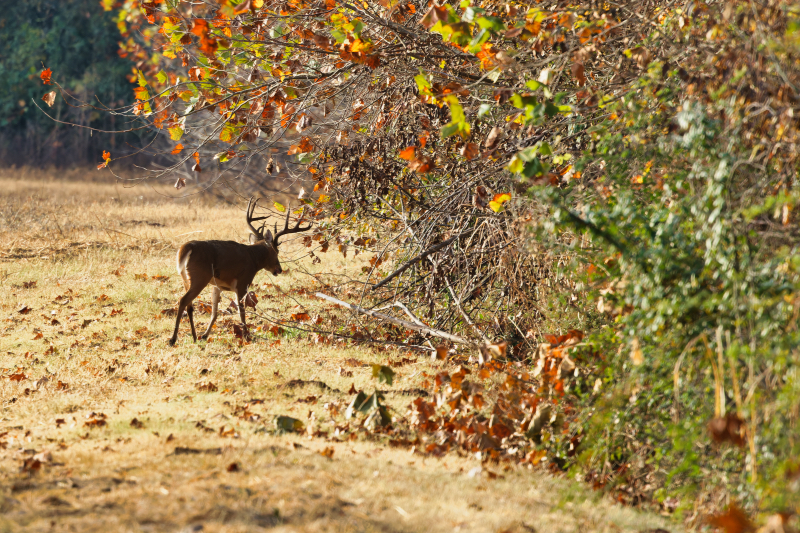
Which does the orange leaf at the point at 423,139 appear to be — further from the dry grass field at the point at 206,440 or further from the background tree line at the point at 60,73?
the background tree line at the point at 60,73

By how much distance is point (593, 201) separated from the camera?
537 centimetres

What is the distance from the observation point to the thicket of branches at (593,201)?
3.87 metres


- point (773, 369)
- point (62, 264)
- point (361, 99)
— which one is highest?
point (361, 99)

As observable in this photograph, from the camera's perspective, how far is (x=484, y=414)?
20.2 ft

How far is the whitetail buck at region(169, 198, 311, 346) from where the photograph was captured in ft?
30.1

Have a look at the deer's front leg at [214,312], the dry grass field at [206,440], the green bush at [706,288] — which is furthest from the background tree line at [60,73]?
the green bush at [706,288]

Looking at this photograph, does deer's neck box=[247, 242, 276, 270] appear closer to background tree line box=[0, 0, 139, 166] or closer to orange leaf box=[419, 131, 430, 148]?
orange leaf box=[419, 131, 430, 148]

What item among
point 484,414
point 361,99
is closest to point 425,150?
point 361,99

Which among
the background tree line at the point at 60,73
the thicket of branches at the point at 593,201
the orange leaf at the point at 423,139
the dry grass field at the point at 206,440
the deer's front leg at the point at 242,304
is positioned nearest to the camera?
the thicket of branches at the point at 593,201

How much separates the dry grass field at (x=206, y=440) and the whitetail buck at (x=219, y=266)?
494 millimetres

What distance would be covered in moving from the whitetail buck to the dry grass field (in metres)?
0.49

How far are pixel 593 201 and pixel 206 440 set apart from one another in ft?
11.6

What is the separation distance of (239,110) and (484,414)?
4212mm

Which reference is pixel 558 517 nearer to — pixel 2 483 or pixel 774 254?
pixel 774 254
